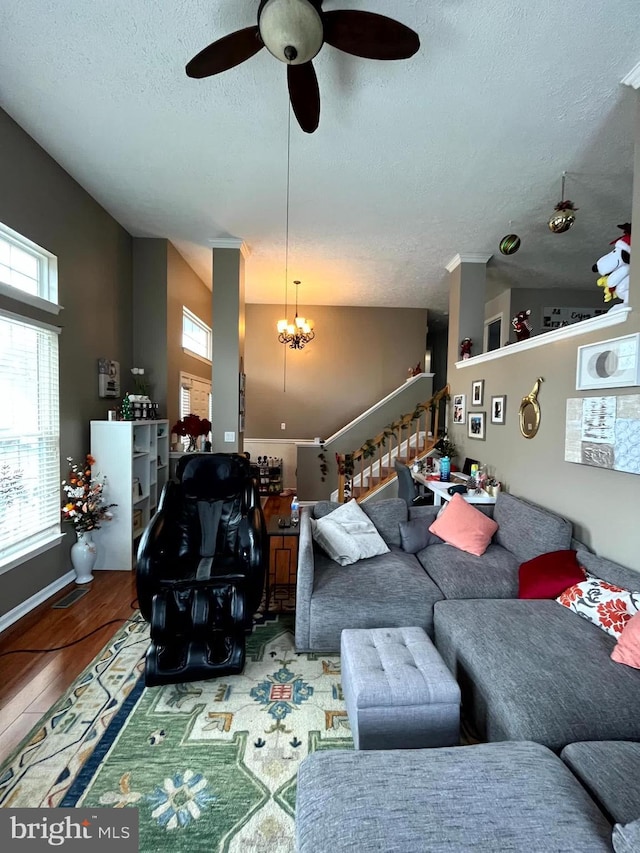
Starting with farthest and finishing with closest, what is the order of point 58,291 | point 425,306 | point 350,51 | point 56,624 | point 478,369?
point 425,306, point 478,369, point 58,291, point 56,624, point 350,51

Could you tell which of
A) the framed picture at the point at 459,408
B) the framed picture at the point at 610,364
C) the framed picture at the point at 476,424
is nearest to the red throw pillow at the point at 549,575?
the framed picture at the point at 610,364

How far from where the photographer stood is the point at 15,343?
2545 millimetres

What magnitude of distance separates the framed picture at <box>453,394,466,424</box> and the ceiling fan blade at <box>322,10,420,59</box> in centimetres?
338

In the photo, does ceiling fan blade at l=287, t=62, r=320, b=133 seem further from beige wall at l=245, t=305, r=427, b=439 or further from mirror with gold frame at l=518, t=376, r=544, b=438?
beige wall at l=245, t=305, r=427, b=439

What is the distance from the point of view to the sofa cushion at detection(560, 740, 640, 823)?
3.18ft

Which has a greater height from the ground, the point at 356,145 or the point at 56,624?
the point at 356,145

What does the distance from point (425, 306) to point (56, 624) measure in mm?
6788

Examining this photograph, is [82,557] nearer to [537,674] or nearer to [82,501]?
[82,501]

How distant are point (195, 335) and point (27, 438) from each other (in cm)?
323

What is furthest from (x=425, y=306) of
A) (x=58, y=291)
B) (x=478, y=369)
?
(x=58, y=291)

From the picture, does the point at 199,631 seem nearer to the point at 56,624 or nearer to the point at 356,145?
the point at 56,624

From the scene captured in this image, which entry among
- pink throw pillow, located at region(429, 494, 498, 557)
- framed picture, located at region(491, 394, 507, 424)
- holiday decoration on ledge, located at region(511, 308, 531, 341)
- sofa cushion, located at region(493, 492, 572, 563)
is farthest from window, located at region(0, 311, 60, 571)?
holiday decoration on ledge, located at region(511, 308, 531, 341)

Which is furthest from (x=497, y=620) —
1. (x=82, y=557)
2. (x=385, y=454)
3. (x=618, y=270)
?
(x=385, y=454)

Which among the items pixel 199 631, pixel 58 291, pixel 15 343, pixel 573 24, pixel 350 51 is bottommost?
pixel 199 631
